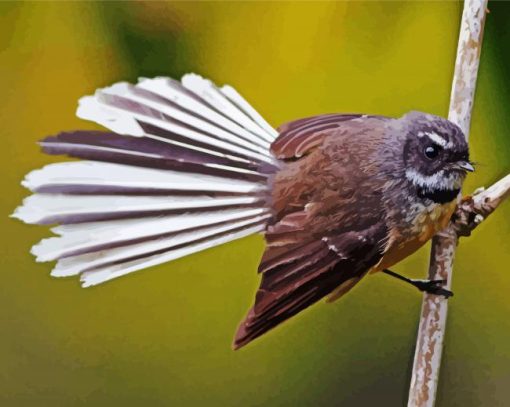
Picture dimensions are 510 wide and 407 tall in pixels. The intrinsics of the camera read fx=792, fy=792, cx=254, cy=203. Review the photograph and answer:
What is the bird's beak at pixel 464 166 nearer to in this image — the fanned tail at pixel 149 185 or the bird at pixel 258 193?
the bird at pixel 258 193

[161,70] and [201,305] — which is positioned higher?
[161,70]

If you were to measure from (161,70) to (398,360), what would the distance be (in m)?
0.49

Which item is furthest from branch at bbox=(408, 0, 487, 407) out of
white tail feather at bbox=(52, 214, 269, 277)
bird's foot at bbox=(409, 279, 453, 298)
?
white tail feather at bbox=(52, 214, 269, 277)

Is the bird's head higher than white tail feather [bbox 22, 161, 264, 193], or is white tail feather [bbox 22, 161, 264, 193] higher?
the bird's head

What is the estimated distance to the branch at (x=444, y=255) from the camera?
3.10 feet

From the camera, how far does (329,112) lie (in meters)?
1.04

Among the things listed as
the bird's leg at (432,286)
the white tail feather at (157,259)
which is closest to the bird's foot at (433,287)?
the bird's leg at (432,286)

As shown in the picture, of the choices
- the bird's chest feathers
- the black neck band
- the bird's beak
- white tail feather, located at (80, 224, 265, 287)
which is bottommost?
white tail feather, located at (80, 224, 265, 287)

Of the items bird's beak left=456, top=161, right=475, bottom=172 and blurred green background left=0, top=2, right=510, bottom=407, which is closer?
bird's beak left=456, top=161, right=475, bottom=172

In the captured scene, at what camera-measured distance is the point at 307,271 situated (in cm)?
91

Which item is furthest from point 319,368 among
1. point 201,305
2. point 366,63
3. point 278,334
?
point 366,63

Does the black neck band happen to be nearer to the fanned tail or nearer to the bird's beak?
the bird's beak

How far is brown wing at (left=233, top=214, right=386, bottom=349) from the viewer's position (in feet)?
2.96

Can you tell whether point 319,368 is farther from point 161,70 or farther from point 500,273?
point 161,70
